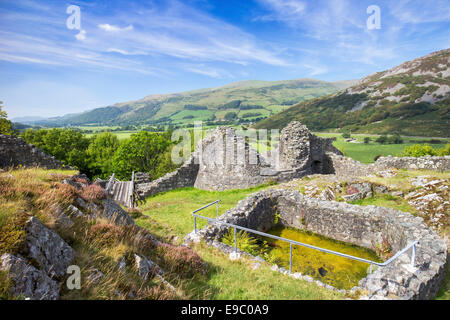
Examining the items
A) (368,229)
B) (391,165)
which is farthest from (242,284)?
(391,165)

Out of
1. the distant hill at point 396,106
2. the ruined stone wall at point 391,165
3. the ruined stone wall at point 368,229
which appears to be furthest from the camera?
the distant hill at point 396,106

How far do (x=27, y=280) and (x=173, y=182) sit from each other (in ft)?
59.2

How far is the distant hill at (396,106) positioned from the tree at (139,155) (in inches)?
3535

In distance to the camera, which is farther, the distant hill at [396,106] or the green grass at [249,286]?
the distant hill at [396,106]

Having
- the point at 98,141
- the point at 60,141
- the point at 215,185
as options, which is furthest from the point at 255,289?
the point at 98,141

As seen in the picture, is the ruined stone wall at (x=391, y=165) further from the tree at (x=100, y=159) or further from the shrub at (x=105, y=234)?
the tree at (x=100, y=159)

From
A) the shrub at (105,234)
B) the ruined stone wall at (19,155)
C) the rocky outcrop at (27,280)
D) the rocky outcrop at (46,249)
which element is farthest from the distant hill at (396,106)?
the rocky outcrop at (27,280)

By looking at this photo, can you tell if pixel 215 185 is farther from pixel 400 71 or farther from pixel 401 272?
pixel 400 71

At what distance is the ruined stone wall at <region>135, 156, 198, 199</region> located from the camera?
1985 cm

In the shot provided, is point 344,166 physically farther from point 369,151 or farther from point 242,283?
point 369,151

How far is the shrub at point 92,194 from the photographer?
6215 millimetres

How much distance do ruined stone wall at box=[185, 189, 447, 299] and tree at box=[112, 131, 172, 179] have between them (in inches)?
1132

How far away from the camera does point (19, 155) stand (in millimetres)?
13289
